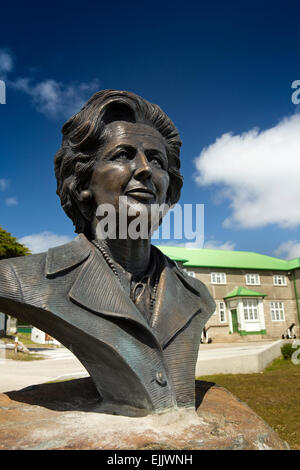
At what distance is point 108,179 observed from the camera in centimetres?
291

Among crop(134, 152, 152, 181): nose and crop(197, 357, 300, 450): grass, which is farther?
crop(197, 357, 300, 450): grass

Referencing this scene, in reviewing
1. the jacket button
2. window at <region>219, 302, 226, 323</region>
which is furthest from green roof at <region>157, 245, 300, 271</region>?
the jacket button

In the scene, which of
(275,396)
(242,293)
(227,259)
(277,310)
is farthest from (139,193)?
(277,310)

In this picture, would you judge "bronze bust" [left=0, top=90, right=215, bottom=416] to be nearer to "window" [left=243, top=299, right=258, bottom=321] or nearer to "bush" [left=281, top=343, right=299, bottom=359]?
"bush" [left=281, top=343, right=299, bottom=359]

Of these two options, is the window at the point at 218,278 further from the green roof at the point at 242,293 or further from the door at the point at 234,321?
the door at the point at 234,321

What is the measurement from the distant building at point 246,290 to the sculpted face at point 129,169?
27004mm

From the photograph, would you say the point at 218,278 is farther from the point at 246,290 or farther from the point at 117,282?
the point at 117,282

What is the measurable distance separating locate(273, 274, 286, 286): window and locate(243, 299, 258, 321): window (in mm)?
4495

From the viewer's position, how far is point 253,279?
35.6 meters

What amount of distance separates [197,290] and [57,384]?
1.68 metres

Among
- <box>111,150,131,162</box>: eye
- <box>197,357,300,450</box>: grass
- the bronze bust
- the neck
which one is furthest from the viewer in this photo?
<box>197,357,300,450</box>: grass

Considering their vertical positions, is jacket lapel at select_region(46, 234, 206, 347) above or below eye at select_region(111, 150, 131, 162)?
below

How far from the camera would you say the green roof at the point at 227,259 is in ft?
107

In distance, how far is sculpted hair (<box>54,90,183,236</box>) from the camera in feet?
9.92
